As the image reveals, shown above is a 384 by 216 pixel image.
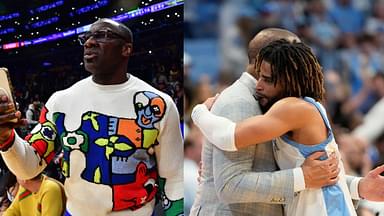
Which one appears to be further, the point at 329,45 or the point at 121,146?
the point at 329,45

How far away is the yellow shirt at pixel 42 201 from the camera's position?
136 cm

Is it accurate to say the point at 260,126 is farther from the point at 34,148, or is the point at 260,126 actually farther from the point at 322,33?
the point at 322,33

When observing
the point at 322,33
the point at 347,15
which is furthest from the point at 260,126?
the point at 347,15

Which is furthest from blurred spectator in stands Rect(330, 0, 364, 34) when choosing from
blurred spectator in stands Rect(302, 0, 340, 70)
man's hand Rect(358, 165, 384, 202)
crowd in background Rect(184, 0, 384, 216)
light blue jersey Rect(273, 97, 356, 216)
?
light blue jersey Rect(273, 97, 356, 216)

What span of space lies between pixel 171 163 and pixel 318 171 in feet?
0.88

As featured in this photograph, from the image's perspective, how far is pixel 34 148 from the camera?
1.33 m

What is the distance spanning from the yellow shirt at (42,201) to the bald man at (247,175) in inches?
10.2

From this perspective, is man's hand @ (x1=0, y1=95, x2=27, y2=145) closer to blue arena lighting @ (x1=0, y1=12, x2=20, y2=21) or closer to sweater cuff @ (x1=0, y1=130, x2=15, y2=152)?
sweater cuff @ (x1=0, y1=130, x2=15, y2=152)

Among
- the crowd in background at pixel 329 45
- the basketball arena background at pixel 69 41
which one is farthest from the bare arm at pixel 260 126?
the crowd in background at pixel 329 45

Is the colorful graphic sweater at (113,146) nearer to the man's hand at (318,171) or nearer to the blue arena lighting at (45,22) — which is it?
the blue arena lighting at (45,22)

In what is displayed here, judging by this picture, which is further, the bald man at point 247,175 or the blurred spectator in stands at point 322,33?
the blurred spectator in stands at point 322,33

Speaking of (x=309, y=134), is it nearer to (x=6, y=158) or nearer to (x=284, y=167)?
(x=284, y=167)

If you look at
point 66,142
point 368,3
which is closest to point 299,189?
point 66,142

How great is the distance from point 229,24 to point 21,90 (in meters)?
3.28
